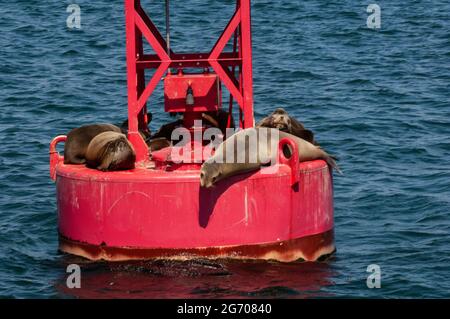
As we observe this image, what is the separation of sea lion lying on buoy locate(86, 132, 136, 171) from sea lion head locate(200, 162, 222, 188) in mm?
1061

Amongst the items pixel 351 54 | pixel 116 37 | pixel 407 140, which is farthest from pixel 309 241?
pixel 116 37

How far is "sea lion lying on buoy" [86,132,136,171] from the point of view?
42.5 feet

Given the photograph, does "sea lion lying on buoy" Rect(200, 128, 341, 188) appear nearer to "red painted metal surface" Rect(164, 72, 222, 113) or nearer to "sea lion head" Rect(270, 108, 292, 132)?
"sea lion head" Rect(270, 108, 292, 132)

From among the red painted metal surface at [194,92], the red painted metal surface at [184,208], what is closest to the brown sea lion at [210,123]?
the red painted metal surface at [194,92]

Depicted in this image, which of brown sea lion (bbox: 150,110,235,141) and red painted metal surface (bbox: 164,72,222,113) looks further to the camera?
brown sea lion (bbox: 150,110,235,141)

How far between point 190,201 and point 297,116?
31.3 ft

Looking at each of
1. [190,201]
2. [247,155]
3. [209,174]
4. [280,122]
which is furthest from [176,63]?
[190,201]

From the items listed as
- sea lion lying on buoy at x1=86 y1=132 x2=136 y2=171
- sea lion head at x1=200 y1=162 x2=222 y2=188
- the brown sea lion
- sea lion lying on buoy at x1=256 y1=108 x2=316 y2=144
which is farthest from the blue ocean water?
the brown sea lion

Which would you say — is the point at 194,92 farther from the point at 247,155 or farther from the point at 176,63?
the point at 247,155

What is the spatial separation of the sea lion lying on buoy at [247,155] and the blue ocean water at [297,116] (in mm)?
1018

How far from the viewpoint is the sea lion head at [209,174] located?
40.8ft

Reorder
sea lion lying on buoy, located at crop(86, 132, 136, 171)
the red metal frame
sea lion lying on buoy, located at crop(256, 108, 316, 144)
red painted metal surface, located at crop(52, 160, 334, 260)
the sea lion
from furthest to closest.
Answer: sea lion lying on buoy, located at crop(256, 108, 316, 144) < the sea lion < the red metal frame < sea lion lying on buoy, located at crop(86, 132, 136, 171) < red painted metal surface, located at crop(52, 160, 334, 260)

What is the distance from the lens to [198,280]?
12484 millimetres

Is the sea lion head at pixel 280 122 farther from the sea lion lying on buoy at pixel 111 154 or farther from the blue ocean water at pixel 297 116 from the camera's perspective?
the sea lion lying on buoy at pixel 111 154
